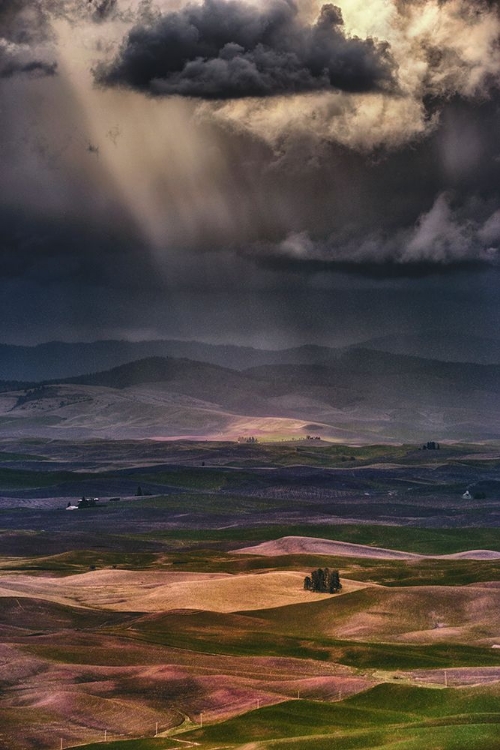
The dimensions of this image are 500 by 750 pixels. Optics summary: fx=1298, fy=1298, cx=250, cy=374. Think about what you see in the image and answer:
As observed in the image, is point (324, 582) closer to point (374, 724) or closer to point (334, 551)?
point (334, 551)

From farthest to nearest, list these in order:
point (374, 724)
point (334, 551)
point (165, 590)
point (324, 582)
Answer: point (334, 551) < point (324, 582) < point (165, 590) < point (374, 724)

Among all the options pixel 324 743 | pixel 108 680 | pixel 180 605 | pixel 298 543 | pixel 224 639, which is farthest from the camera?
pixel 298 543

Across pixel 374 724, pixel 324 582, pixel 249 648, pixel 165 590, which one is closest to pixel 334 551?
pixel 324 582

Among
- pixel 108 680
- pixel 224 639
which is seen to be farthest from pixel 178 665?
pixel 224 639

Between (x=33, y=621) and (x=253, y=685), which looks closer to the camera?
(x=253, y=685)

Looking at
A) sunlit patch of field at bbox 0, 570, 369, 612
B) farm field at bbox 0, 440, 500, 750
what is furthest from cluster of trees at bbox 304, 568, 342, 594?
farm field at bbox 0, 440, 500, 750

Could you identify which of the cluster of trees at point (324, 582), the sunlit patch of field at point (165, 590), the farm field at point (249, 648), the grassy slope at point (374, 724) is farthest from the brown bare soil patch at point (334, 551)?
the grassy slope at point (374, 724)

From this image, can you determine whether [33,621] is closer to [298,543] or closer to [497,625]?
[497,625]

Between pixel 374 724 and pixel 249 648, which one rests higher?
pixel 249 648
